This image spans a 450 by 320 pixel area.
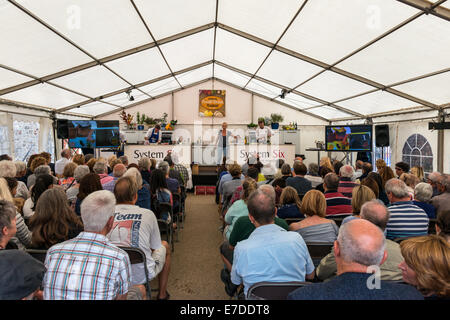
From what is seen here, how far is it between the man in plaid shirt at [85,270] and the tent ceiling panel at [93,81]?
6.82m

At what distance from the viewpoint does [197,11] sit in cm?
618

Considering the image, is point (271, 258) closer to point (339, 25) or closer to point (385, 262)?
point (385, 262)

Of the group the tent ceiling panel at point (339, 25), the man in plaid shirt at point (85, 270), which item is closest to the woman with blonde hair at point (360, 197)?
the man in plaid shirt at point (85, 270)

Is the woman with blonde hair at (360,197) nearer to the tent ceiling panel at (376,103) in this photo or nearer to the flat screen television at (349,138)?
the tent ceiling panel at (376,103)

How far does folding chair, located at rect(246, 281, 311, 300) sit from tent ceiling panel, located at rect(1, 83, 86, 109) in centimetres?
732

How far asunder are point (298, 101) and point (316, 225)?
999 centimetres

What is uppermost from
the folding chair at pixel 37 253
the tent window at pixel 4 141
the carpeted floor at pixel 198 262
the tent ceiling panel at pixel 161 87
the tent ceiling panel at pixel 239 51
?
the tent ceiling panel at pixel 239 51

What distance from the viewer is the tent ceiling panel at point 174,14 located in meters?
5.44

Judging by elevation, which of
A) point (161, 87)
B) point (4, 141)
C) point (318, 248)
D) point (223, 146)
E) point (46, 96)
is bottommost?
point (318, 248)

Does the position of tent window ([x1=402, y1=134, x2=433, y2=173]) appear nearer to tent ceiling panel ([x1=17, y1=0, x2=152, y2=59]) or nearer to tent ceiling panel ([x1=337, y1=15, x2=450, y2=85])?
tent ceiling panel ([x1=337, y1=15, x2=450, y2=85])

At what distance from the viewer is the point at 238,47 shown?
8.14 meters

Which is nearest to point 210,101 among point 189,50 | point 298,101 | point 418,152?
point 298,101

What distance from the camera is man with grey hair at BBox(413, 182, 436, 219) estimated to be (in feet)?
9.45
